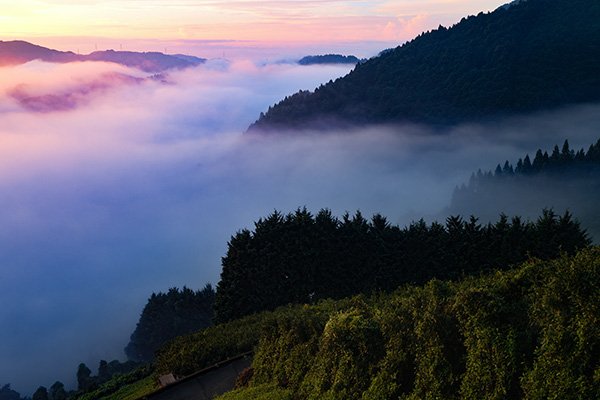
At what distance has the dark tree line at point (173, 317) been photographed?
92062mm

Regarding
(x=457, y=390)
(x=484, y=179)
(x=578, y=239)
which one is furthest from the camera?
(x=484, y=179)

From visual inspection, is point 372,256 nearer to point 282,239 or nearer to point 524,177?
point 282,239

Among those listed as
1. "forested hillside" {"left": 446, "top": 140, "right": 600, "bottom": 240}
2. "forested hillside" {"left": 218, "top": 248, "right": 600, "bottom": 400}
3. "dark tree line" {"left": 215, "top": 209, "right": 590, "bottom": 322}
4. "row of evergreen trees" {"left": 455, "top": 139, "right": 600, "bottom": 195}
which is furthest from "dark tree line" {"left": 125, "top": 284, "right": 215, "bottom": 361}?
"row of evergreen trees" {"left": 455, "top": 139, "right": 600, "bottom": 195}

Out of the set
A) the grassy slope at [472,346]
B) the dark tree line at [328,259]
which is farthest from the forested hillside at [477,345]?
the dark tree line at [328,259]

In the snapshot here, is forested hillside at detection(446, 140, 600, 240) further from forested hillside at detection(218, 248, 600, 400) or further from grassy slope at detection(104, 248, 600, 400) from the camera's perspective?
forested hillside at detection(218, 248, 600, 400)

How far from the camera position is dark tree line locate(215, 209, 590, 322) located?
47.9m

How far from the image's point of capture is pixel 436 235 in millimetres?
48188

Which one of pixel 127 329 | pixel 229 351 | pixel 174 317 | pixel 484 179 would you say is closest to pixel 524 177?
pixel 484 179

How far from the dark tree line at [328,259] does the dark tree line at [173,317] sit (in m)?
43.7

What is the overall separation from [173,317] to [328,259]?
53199mm

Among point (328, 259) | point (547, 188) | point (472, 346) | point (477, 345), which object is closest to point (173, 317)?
point (328, 259)

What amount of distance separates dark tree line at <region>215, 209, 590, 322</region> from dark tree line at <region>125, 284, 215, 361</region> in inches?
1722

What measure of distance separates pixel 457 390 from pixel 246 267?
3817 cm

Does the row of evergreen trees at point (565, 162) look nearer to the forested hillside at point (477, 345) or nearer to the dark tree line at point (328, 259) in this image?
the dark tree line at point (328, 259)
